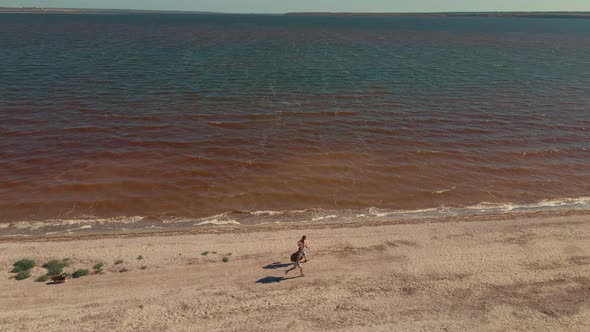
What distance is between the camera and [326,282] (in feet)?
65.0

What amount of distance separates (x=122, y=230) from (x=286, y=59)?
65802 millimetres

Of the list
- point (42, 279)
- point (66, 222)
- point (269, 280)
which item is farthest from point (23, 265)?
point (269, 280)

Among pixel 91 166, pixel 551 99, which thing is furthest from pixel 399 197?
pixel 551 99

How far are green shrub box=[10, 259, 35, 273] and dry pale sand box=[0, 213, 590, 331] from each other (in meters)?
0.47

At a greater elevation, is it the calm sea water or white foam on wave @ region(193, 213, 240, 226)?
the calm sea water

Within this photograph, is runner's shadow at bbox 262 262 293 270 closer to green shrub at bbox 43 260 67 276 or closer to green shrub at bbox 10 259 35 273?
green shrub at bbox 43 260 67 276

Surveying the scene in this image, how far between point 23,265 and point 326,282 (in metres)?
16.0

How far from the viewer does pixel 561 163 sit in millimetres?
36156

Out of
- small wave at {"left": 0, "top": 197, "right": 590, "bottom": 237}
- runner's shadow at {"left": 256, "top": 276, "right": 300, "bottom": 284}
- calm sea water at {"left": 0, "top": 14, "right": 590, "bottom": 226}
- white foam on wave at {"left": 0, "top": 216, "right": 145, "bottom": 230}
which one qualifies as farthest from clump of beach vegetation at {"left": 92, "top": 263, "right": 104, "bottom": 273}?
runner's shadow at {"left": 256, "top": 276, "right": 300, "bottom": 284}

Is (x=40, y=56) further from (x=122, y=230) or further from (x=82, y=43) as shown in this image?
(x=122, y=230)

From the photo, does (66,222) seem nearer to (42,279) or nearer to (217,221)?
(42,279)

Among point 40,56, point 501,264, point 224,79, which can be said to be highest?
point 40,56

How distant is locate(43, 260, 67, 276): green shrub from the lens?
20.0m

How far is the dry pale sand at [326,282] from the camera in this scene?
1727 cm
